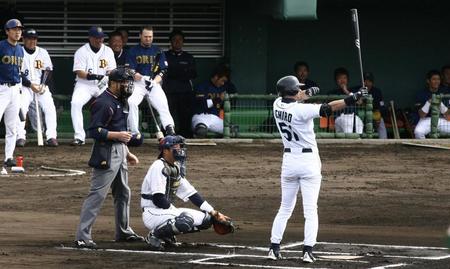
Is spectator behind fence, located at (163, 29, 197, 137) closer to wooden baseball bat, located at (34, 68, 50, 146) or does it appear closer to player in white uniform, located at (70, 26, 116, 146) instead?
player in white uniform, located at (70, 26, 116, 146)

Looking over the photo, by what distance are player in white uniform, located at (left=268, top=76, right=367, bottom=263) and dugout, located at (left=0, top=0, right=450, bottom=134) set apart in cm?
925

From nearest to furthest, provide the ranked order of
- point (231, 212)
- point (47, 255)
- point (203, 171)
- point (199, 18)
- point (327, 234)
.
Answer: point (47, 255), point (327, 234), point (231, 212), point (203, 171), point (199, 18)

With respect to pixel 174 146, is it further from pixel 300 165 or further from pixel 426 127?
pixel 426 127

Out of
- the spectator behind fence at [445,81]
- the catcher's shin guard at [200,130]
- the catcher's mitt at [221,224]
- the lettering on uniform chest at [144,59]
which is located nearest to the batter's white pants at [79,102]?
the lettering on uniform chest at [144,59]

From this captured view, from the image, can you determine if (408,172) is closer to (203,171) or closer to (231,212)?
(203,171)

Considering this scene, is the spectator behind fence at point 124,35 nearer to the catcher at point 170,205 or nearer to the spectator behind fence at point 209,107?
the spectator behind fence at point 209,107

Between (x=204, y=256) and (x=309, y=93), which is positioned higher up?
(x=309, y=93)

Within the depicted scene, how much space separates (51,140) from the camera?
20109 millimetres

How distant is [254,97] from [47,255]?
945cm

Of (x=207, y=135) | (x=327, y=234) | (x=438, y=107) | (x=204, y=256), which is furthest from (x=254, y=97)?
(x=204, y=256)

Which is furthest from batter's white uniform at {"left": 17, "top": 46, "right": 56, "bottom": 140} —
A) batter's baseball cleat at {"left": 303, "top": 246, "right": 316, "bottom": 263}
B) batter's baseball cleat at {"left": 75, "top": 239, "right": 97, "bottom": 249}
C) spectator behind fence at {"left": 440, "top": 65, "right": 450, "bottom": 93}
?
batter's baseball cleat at {"left": 303, "top": 246, "right": 316, "bottom": 263}

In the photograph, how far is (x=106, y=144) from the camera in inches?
485

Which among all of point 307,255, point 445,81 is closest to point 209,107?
point 445,81

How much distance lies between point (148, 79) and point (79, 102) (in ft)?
3.85
